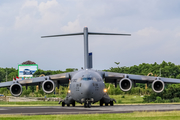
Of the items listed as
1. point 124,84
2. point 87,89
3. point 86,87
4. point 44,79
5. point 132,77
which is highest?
point 132,77

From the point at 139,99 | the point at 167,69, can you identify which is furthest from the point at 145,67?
the point at 139,99

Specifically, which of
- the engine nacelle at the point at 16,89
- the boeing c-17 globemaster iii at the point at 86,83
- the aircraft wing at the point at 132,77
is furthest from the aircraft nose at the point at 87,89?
the engine nacelle at the point at 16,89

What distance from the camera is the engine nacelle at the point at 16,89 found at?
34.4m

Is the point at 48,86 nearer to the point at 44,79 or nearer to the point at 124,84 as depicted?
the point at 44,79

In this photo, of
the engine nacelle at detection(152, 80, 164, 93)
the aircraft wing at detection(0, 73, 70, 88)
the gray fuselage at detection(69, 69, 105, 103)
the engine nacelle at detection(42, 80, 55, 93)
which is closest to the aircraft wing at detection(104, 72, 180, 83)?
the engine nacelle at detection(152, 80, 164, 93)

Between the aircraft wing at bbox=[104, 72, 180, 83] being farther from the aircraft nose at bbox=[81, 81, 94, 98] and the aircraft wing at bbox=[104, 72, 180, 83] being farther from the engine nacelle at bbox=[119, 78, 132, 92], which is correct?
the aircraft nose at bbox=[81, 81, 94, 98]

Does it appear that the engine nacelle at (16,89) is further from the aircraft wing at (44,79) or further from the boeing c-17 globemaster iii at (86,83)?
the aircraft wing at (44,79)

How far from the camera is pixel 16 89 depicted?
34688 millimetres

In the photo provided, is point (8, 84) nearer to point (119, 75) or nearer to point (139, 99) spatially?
point (119, 75)

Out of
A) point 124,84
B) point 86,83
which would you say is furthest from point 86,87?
point 124,84

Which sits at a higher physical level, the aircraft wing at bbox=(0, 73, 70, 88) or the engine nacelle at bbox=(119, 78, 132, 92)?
the aircraft wing at bbox=(0, 73, 70, 88)

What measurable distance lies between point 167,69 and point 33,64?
7195 centimetres

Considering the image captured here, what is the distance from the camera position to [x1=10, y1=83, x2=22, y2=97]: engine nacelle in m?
34.4

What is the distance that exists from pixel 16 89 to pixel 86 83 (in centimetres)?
936
